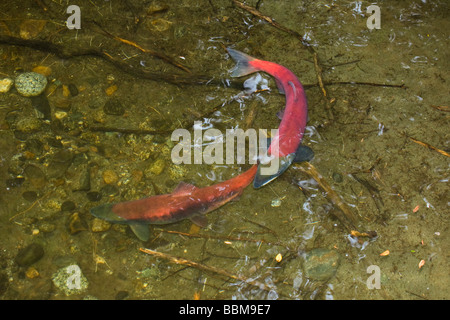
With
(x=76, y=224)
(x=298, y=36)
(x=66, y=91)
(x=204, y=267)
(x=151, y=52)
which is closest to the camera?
(x=204, y=267)

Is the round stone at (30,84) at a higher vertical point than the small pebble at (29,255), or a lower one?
higher

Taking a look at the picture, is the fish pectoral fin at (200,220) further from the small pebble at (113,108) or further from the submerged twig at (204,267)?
the small pebble at (113,108)

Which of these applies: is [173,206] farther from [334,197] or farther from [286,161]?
[334,197]

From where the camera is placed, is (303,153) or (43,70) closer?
(303,153)

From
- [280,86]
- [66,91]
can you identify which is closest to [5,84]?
[66,91]

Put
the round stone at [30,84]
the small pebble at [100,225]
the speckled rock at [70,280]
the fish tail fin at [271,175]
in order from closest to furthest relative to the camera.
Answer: the speckled rock at [70,280] → the small pebble at [100,225] → the fish tail fin at [271,175] → the round stone at [30,84]

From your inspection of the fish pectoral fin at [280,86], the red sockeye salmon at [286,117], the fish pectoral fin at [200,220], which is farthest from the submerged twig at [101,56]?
the fish pectoral fin at [200,220]

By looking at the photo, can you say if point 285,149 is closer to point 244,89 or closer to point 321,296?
point 244,89
